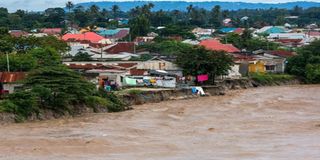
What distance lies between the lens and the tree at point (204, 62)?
24594 mm

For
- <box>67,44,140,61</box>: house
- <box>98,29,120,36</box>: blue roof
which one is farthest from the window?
<box>98,29,120,36</box>: blue roof

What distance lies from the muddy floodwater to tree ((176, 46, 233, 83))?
317 centimetres

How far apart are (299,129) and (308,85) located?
13.6 meters

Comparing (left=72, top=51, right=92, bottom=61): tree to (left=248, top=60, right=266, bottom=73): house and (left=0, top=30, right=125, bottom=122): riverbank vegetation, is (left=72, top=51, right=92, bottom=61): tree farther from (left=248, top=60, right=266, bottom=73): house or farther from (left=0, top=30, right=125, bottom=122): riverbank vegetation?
(left=0, top=30, right=125, bottom=122): riverbank vegetation

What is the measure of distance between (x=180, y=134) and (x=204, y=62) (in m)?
10.4

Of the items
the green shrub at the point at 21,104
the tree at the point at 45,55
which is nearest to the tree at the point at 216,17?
the tree at the point at 45,55

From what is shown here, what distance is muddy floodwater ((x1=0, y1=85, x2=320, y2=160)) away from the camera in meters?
11.6

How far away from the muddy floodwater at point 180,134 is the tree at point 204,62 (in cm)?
317

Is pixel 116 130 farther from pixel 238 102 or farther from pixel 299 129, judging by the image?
pixel 238 102

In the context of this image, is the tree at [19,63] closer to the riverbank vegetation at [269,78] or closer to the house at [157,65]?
the house at [157,65]

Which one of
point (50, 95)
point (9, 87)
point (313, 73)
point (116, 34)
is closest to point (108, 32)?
point (116, 34)

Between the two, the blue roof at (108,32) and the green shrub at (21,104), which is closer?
the green shrub at (21,104)

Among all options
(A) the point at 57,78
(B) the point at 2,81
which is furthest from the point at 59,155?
(B) the point at 2,81

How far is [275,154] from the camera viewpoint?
37.3 feet
